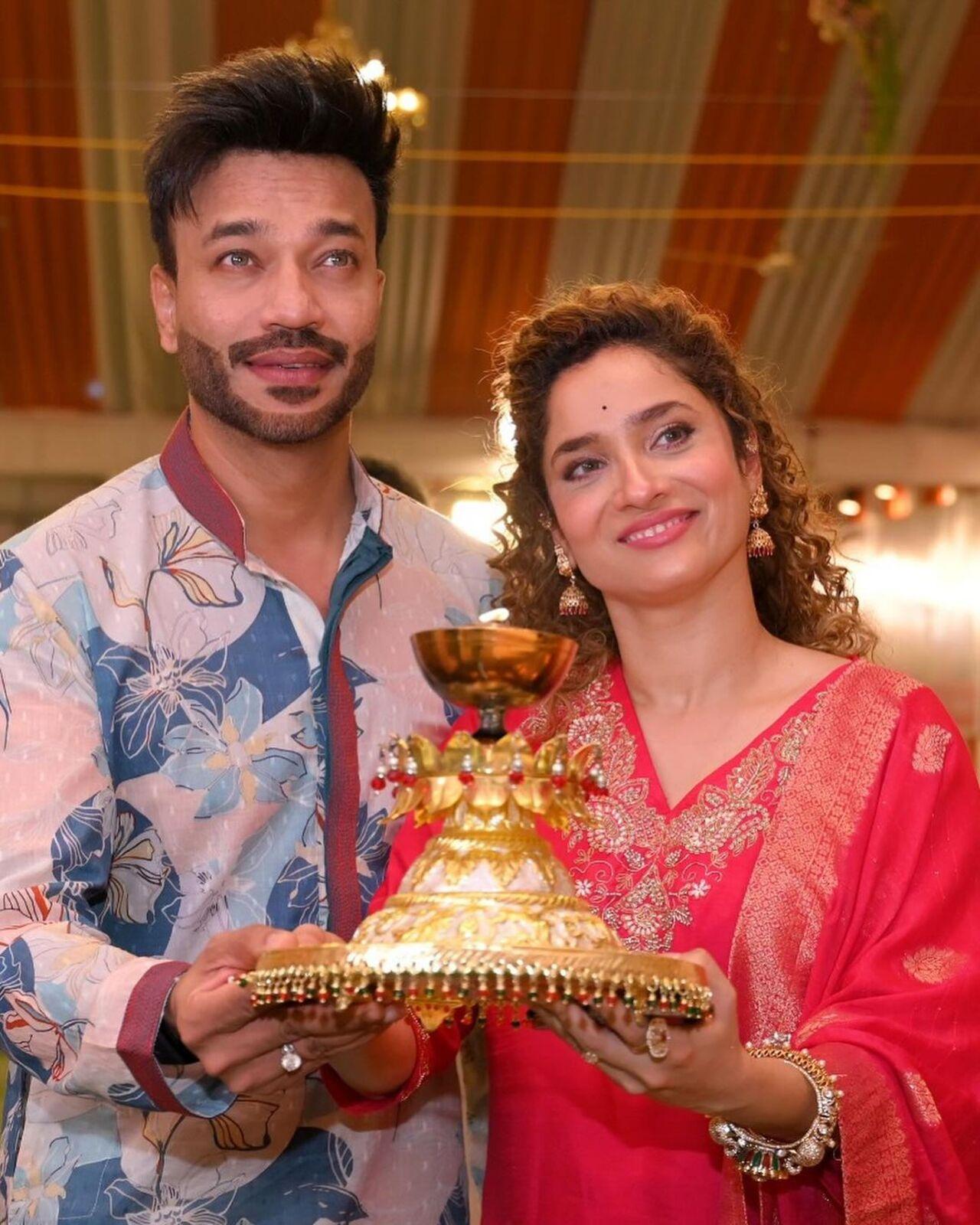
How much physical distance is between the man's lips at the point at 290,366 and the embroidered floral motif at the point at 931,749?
943 millimetres

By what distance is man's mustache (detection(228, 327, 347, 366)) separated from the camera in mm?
2485

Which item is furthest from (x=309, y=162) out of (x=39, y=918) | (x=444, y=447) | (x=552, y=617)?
(x=444, y=447)

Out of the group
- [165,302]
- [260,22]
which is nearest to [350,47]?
[260,22]

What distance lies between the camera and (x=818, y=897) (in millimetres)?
2133

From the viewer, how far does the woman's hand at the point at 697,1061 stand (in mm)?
1749

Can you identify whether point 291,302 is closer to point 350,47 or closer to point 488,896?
point 488,896

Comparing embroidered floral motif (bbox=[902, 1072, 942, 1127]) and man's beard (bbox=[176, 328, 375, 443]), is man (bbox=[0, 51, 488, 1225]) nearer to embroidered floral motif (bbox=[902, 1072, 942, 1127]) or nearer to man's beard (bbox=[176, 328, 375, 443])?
man's beard (bbox=[176, 328, 375, 443])

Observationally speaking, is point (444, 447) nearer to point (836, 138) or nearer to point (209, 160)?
point (836, 138)

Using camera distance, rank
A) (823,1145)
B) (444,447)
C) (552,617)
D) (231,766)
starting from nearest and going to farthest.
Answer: (823,1145) → (231,766) → (552,617) → (444,447)

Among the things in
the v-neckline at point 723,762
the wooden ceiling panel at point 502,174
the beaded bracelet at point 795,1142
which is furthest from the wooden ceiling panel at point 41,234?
the beaded bracelet at point 795,1142

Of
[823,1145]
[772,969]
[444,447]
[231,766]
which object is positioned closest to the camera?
[823,1145]

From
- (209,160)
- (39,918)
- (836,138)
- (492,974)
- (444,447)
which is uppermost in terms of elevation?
(209,160)

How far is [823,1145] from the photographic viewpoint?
196 cm

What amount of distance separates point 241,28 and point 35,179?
140cm
